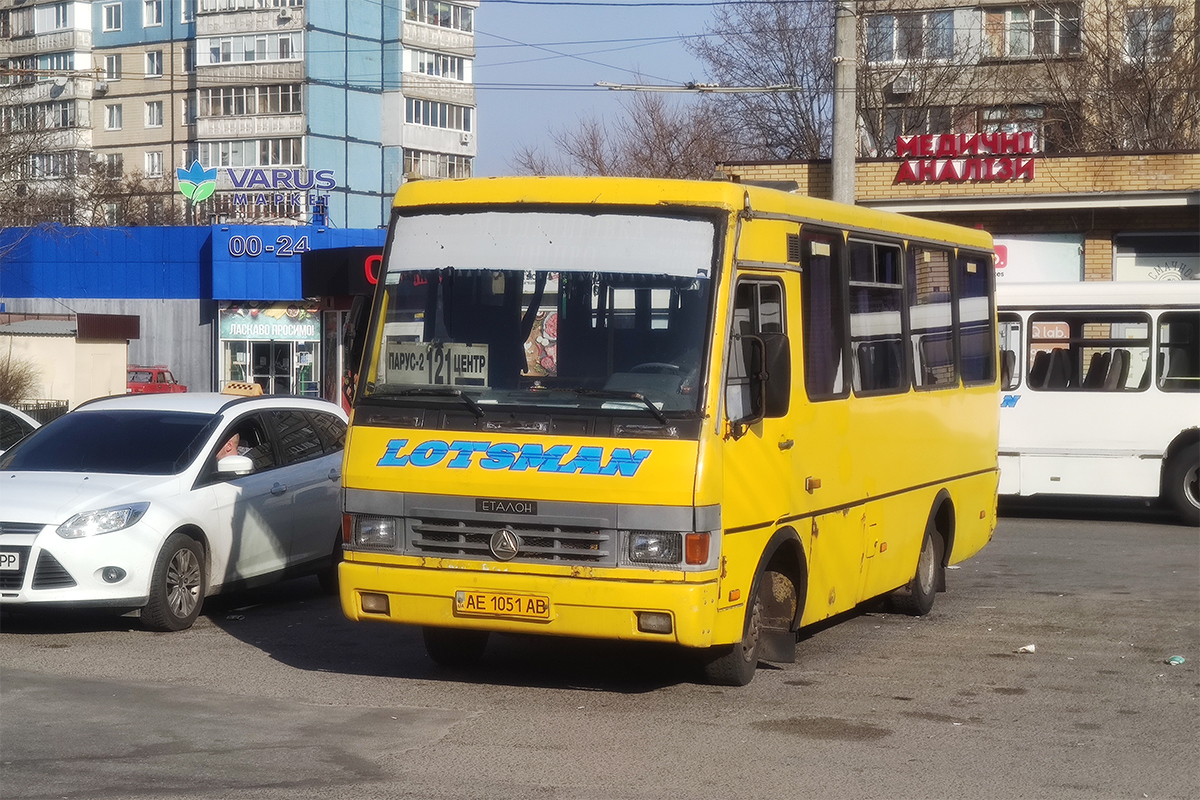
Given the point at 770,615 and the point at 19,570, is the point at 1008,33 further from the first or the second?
the point at 19,570

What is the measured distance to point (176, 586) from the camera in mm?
10344

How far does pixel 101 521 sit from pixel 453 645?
8.17 ft

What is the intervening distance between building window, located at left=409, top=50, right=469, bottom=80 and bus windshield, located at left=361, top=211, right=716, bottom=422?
77.7 metres

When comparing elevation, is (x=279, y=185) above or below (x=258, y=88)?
below

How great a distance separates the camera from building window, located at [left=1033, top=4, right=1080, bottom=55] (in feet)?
137

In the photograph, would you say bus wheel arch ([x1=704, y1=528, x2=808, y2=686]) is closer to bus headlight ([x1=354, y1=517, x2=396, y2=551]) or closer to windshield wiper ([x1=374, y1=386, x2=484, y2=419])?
windshield wiper ([x1=374, y1=386, x2=484, y2=419])

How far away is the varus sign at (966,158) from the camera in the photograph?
2852 cm

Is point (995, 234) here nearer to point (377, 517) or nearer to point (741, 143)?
point (741, 143)

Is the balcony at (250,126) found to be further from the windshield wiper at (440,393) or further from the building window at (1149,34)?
the windshield wiper at (440,393)

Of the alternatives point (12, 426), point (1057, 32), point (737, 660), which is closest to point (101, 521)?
point (737, 660)

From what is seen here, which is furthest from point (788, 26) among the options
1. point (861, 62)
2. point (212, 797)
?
point (212, 797)

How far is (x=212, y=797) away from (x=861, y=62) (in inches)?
1545

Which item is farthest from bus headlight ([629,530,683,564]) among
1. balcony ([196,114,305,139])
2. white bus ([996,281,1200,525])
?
balcony ([196,114,305,139])

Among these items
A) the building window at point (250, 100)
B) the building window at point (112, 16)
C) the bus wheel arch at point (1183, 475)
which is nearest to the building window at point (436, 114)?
the building window at point (250, 100)
